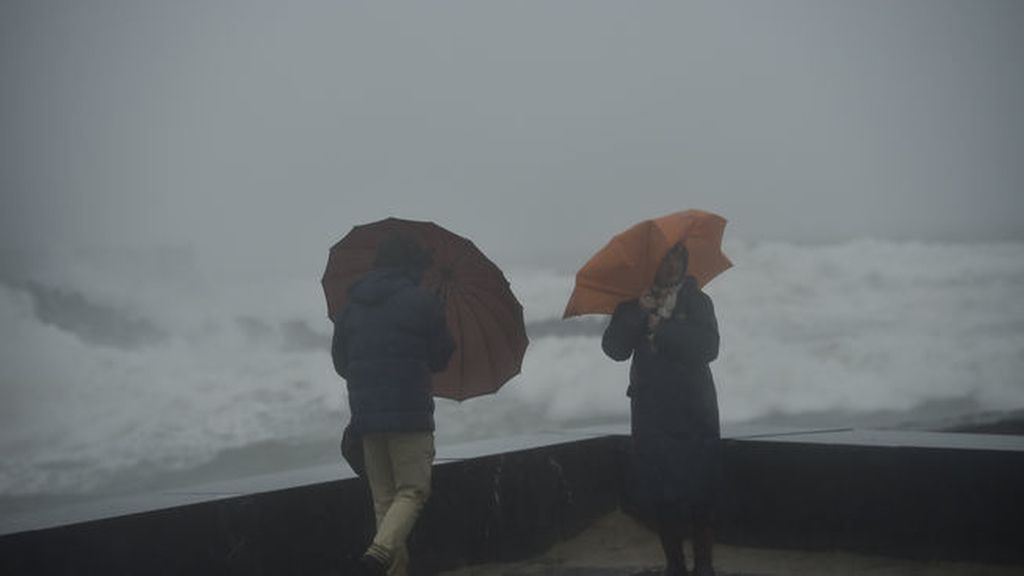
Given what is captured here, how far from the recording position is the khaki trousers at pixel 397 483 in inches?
193

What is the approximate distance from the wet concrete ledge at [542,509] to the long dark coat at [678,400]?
1.15 meters

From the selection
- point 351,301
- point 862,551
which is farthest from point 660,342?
point 862,551

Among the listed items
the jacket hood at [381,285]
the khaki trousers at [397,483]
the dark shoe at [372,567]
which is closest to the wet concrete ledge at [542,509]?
the khaki trousers at [397,483]

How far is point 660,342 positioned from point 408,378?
117cm

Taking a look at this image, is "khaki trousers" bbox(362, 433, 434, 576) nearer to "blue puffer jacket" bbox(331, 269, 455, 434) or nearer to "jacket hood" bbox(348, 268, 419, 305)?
"blue puffer jacket" bbox(331, 269, 455, 434)

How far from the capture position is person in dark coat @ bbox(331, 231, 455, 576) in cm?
489

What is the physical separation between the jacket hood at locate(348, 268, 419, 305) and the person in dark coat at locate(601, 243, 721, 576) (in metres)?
1.00

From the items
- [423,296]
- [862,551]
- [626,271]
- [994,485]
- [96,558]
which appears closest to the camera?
[96,558]

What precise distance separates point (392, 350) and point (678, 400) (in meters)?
1.33

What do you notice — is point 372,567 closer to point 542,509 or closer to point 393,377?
point 393,377

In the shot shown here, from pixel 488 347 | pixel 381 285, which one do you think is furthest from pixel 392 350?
pixel 488 347

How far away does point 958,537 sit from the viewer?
5.80 metres

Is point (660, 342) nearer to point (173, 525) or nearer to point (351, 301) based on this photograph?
point (351, 301)

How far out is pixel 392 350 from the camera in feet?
16.1
